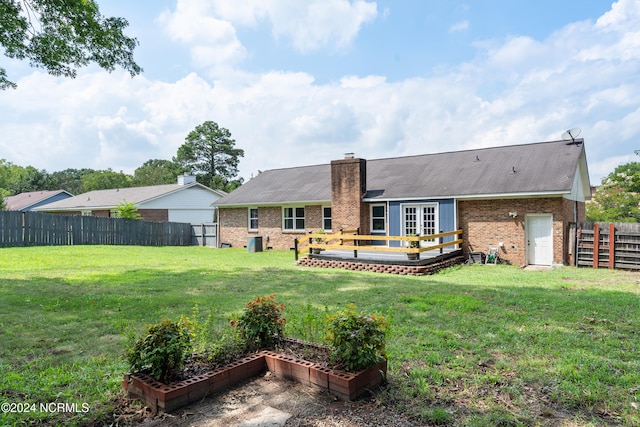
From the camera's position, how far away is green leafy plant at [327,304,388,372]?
352cm

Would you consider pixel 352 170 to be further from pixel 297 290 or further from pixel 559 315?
pixel 559 315

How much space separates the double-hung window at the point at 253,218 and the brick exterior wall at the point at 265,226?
21 centimetres

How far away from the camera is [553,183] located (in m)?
14.0

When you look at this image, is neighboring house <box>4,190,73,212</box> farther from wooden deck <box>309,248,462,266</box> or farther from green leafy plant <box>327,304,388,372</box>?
green leafy plant <box>327,304,388,372</box>

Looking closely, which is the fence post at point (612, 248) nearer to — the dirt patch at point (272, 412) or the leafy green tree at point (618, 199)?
the dirt patch at point (272, 412)

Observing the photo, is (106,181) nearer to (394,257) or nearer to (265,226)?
(265,226)

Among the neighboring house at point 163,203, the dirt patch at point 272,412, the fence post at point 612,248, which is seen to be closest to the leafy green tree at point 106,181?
the neighboring house at point 163,203

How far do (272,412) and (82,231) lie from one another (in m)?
22.5

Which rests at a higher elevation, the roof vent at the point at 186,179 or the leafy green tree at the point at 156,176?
the leafy green tree at the point at 156,176

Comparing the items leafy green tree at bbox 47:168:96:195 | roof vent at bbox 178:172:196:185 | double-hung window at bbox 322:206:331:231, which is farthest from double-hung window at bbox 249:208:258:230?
leafy green tree at bbox 47:168:96:195

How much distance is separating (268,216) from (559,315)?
1692cm

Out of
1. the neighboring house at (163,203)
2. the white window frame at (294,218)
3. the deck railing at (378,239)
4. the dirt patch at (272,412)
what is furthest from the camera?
the neighboring house at (163,203)

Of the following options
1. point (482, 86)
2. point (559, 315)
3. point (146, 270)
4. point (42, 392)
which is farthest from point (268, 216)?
point (42, 392)

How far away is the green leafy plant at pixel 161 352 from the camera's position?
3.36 meters
